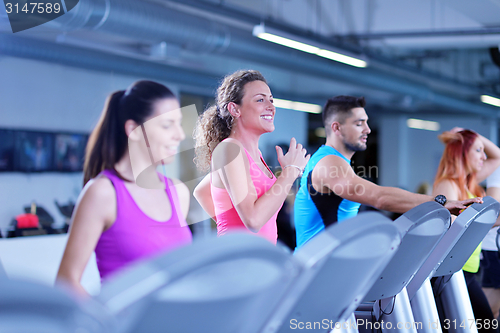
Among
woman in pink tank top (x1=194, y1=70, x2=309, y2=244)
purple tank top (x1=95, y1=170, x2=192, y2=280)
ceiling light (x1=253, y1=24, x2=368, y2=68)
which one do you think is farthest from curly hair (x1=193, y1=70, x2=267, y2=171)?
ceiling light (x1=253, y1=24, x2=368, y2=68)

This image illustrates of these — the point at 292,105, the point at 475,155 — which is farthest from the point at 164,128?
the point at 292,105

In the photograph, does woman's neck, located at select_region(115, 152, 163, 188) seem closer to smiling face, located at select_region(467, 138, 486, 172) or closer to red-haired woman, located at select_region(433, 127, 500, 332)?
red-haired woman, located at select_region(433, 127, 500, 332)

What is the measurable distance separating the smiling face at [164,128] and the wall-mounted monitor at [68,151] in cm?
615

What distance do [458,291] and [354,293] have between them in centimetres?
150

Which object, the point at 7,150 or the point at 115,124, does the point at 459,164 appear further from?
the point at 7,150

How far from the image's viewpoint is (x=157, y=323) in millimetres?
697

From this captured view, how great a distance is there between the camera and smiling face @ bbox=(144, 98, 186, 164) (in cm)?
118

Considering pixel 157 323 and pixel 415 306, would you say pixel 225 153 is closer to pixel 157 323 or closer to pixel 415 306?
pixel 157 323

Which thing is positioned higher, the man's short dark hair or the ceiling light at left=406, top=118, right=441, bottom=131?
the man's short dark hair

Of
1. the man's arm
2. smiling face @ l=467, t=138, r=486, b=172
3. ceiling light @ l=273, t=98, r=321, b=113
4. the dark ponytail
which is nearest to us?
the dark ponytail

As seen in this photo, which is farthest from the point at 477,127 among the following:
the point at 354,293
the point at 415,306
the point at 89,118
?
the point at 354,293

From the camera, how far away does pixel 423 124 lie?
563 inches

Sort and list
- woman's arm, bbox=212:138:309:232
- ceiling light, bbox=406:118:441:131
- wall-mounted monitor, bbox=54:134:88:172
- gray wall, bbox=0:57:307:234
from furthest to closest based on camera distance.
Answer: ceiling light, bbox=406:118:441:131 → wall-mounted monitor, bbox=54:134:88:172 → gray wall, bbox=0:57:307:234 → woman's arm, bbox=212:138:309:232

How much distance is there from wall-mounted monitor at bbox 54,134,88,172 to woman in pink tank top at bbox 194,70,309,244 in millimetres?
5535
